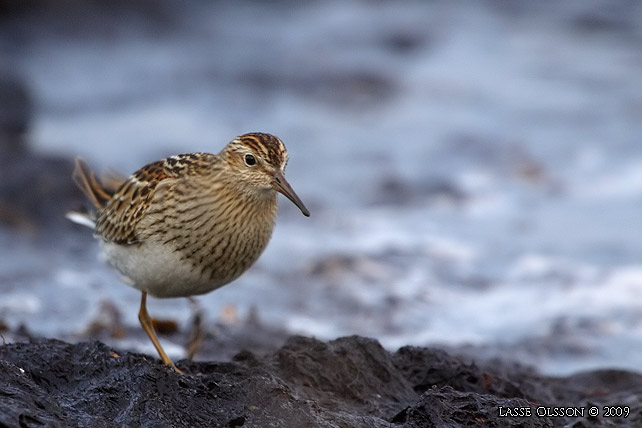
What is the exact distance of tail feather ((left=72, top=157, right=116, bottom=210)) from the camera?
7250 millimetres

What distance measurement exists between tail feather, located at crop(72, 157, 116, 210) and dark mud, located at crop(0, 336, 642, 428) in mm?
2412

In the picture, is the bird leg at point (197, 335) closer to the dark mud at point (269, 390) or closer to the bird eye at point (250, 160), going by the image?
the bird eye at point (250, 160)

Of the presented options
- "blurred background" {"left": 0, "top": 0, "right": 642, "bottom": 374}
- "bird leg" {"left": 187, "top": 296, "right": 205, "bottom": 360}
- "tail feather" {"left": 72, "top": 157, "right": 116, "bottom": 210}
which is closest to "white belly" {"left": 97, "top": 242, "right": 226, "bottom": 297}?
"bird leg" {"left": 187, "top": 296, "right": 205, "bottom": 360}

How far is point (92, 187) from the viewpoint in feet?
24.4

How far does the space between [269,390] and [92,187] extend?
3580 mm

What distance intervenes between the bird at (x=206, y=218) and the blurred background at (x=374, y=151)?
1.72 metres

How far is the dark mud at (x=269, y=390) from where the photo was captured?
13.8 ft

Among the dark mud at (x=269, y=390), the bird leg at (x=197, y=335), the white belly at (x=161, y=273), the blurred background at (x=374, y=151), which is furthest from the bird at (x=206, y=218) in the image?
the blurred background at (x=374, y=151)

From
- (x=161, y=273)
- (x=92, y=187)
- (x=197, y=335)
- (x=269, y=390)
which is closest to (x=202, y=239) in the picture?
(x=161, y=273)

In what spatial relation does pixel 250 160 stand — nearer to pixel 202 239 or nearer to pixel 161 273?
pixel 202 239

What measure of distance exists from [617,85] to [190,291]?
12171mm

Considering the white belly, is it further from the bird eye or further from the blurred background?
the blurred background

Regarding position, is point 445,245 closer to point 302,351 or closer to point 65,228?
point 65,228

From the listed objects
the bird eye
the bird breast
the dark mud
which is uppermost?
the bird eye
